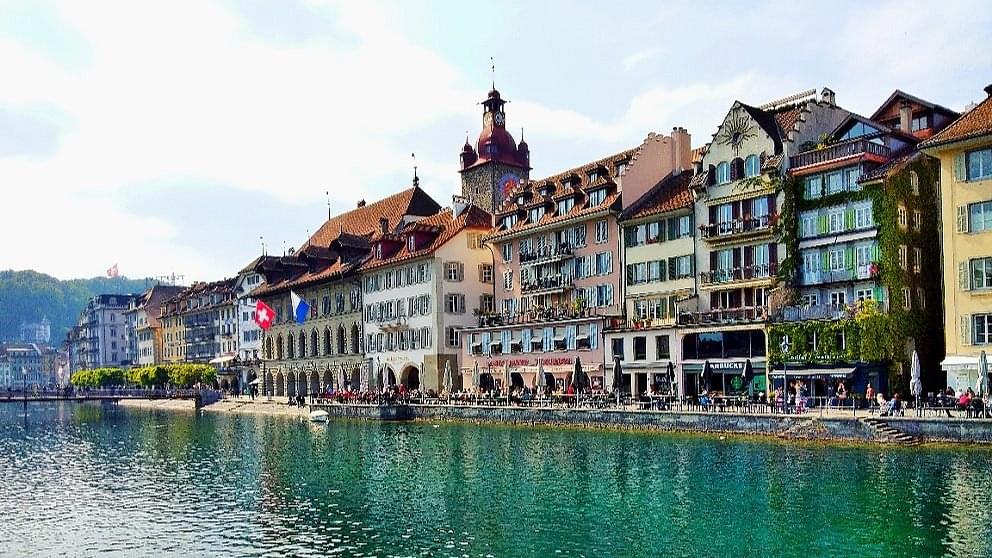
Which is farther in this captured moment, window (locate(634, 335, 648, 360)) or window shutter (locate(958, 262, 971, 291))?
window (locate(634, 335, 648, 360))

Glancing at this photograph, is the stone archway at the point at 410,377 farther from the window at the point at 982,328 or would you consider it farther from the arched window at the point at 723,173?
the window at the point at 982,328

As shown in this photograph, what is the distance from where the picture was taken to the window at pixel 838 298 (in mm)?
65500

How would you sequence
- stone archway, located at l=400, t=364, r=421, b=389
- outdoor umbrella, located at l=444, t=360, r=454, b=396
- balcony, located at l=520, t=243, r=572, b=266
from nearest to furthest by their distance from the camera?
balcony, located at l=520, t=243, r=572, b=266
outdoor umbrella, located at l=444, t=360, r=454, b=396
stone archway, located at l=400, t=364, r=421, b=389

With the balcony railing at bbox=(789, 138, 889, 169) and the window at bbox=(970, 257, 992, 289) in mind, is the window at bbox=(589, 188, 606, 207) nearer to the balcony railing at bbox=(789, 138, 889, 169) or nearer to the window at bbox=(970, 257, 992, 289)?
the balcony railing at bbox=(789, 138, 889, 169)

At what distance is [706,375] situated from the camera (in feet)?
226

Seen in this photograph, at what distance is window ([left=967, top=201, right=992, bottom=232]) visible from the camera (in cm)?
5762

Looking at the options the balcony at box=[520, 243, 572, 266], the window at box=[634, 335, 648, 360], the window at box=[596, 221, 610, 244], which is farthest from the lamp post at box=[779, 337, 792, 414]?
the balcony at box=[520, 243, 572, 266]

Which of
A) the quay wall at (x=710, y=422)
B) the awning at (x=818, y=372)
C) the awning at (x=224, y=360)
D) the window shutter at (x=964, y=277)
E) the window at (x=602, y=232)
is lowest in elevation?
the quay wall at (x=710, y=422)

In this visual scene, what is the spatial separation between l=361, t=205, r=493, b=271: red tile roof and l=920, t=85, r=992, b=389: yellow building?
164ft

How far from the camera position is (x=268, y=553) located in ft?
106

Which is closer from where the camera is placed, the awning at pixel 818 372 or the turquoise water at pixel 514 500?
the turquoise water at pixel 514 500

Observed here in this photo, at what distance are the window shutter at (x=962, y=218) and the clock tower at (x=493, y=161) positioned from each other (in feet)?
231

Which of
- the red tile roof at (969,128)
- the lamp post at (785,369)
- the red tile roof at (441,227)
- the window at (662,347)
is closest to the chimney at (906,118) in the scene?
the red tile roof at (969,128)

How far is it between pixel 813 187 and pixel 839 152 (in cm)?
298
